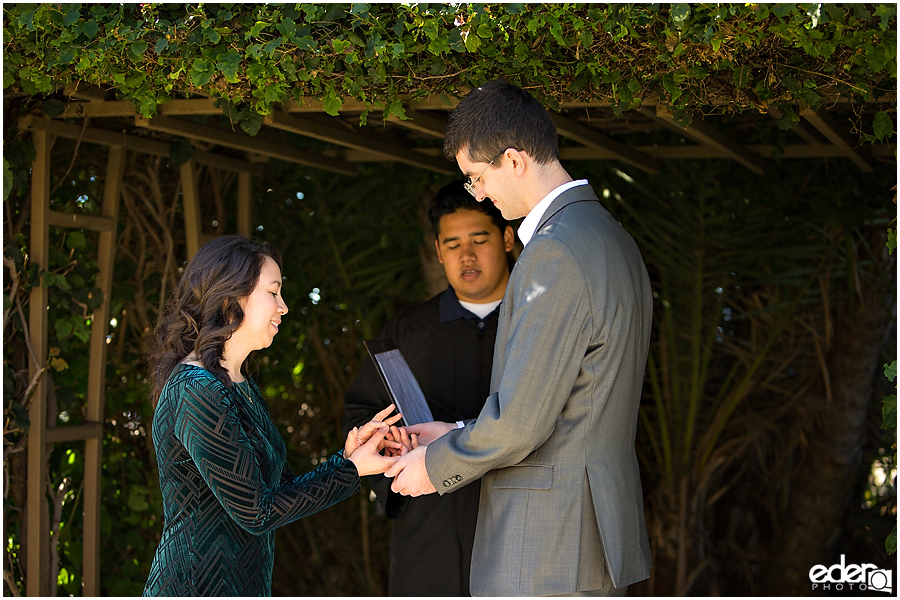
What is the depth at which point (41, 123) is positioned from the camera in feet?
9.95

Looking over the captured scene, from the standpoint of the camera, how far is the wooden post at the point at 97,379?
3.42 meters

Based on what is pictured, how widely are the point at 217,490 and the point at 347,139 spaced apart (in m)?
1.71

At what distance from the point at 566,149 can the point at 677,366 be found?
1.72 metres

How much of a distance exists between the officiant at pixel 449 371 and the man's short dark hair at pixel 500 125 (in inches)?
43.9

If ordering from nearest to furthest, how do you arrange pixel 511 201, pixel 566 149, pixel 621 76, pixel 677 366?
pixel 511 201 → pixel 621 76 → pixel 566 149 → pixel 677 366

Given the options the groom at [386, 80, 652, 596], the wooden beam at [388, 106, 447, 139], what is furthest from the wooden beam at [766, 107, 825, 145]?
the groom at [386, 80, 652, 596]

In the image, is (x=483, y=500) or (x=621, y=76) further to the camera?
(x=621, y=76)

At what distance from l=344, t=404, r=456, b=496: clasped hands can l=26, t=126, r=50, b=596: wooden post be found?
1.32 m

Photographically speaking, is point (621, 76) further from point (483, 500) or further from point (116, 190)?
point (116, 190)

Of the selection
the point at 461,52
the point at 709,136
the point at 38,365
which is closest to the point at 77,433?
the point at 38,365

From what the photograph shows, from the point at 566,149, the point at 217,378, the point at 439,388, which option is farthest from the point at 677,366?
the point at 217,378

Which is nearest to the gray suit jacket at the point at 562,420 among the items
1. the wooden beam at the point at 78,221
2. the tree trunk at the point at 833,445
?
the wooden beam at the point at 78,221

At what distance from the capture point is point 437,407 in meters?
3.29

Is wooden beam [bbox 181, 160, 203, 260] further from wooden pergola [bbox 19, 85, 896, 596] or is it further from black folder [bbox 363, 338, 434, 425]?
black folder [bbox 363, 338, 434, 425]
